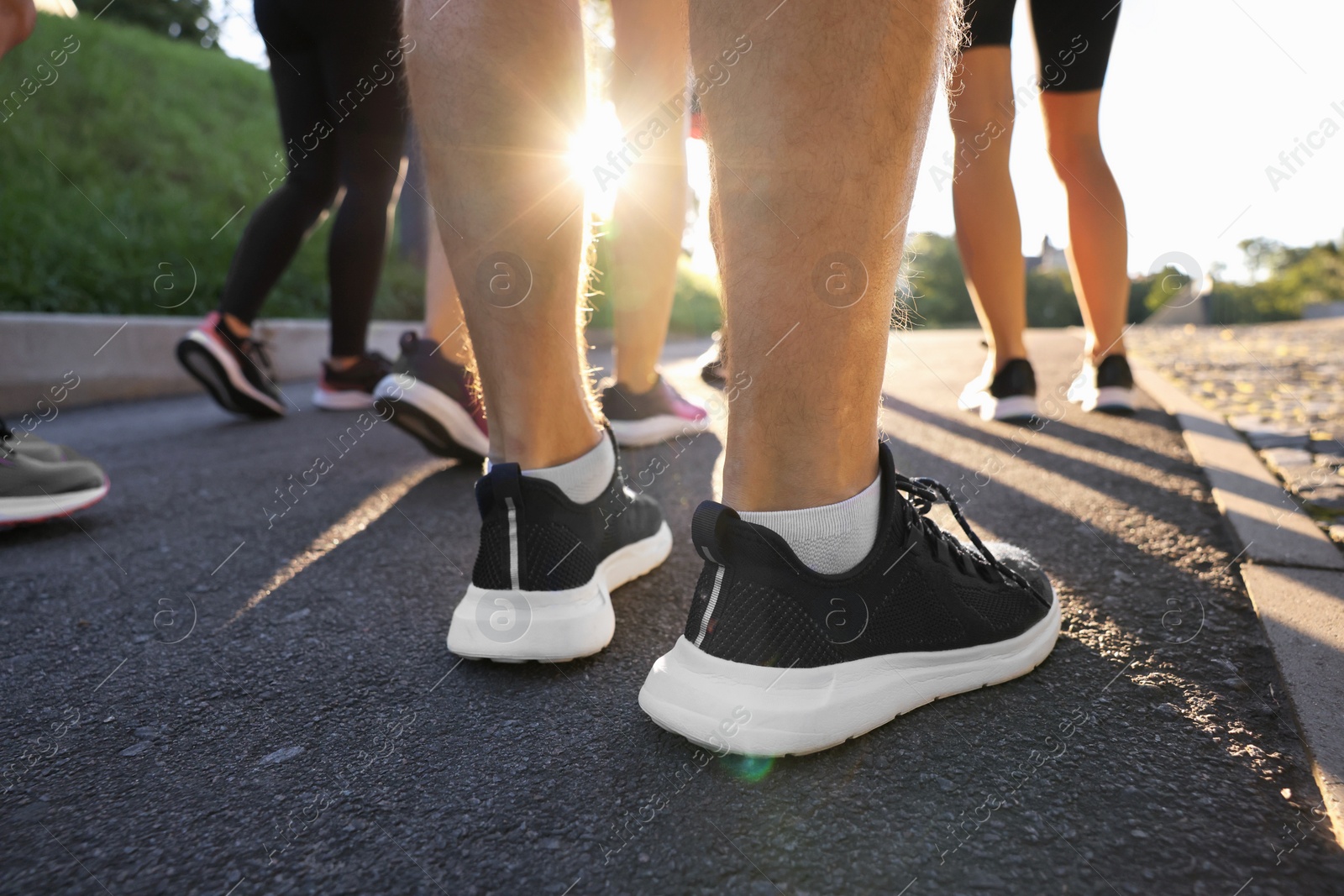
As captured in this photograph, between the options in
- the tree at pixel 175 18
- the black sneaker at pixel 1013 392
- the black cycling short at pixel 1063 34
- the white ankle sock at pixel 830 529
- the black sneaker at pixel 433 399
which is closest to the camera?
the white ankle sock at pixel 830 529

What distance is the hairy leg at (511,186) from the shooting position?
1147mm

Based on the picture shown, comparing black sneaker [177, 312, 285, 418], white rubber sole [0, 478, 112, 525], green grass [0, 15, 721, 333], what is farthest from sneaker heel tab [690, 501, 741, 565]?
green grass [0, 15, 721, 333]

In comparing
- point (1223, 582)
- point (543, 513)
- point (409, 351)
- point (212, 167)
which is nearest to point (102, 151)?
point (212, 167)

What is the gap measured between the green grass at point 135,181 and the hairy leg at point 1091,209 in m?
5.50

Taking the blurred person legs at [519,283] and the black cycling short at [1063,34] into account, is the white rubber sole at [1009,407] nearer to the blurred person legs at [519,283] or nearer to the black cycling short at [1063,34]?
the black cycling short at [1063,34]

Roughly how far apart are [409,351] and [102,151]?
289 inches

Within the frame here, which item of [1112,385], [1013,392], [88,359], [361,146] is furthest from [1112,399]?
[88,359]

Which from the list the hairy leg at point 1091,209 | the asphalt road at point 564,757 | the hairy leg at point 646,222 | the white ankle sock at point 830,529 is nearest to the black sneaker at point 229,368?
the asphalt road at point 564,757

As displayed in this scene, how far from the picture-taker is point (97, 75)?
8227mm

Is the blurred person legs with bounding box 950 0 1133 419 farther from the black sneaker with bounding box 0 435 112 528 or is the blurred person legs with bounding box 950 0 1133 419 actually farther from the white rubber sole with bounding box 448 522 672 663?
the black sneaker with bounding box 0 435 112 528

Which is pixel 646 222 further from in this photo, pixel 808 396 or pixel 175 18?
pixel 175 18

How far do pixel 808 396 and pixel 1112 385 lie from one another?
2.72m

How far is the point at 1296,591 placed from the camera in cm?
138

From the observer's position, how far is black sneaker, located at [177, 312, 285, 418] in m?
3.25
